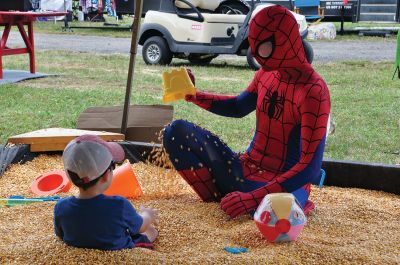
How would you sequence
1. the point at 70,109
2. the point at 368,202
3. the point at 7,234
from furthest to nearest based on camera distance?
the point at 70,109, the point at 368,202, the point at 7,234

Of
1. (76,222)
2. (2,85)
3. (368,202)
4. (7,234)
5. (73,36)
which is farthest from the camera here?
(73,36)

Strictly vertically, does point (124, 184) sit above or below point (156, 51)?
above

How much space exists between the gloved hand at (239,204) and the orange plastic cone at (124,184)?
0.59 meters

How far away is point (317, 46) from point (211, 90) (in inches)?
269

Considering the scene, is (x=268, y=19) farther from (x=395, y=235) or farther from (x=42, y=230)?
(x=42, y=230)

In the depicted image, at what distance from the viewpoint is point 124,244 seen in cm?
231

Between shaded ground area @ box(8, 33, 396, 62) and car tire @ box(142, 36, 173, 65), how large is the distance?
1.79 m

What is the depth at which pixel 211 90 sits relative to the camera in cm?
745

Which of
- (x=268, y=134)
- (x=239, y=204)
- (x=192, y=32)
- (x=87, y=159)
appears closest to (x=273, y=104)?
(x=268, y=134)

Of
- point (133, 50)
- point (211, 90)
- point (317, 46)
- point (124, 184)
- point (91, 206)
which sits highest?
point (133, 50)

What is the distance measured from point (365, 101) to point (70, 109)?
2.91 meters

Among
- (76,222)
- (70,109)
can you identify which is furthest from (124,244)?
(70,109)

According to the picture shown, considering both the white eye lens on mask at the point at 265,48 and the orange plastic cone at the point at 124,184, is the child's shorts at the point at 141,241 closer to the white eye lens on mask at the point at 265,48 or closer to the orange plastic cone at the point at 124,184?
the orange plastic cone at the point at 124,184

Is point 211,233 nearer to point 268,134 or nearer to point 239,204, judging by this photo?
point 239,204
